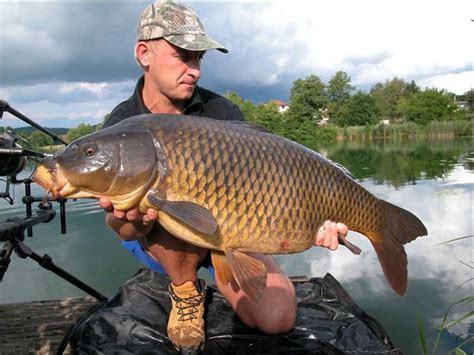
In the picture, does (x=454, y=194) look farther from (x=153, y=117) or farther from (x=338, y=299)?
(x=153, y=117)

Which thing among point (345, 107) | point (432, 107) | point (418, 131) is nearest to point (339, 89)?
point (345, 107)

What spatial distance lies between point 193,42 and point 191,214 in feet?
2.80

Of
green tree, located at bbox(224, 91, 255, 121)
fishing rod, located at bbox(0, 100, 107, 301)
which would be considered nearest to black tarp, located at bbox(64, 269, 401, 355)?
fishing rod, located at bbox(0, 100, 107, 301)

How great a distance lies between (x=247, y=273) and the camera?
1.48 metres

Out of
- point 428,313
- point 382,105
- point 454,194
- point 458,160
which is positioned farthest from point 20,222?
point 382,105

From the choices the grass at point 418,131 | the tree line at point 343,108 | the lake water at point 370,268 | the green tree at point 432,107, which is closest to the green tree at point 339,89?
the tree line at point 343,108

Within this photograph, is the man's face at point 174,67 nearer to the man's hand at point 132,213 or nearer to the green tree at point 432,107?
the man's hand at point 132,213

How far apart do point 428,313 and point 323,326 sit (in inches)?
51.6

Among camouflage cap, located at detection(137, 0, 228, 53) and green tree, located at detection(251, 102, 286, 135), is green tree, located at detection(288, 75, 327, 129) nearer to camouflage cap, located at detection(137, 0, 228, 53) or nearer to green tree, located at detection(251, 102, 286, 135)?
green tree, located at detection(251, 102, 286, 135)

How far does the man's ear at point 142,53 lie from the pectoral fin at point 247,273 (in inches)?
41.0

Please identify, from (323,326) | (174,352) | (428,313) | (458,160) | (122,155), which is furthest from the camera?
(458,160)

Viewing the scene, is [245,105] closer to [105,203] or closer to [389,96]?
[389,96]

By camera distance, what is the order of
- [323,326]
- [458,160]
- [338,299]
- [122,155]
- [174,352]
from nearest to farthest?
1. [122,155]
2. [174,352]
3. [323,326]
4. [338,299]
5. [458,160]

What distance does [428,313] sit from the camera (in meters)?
2.89
